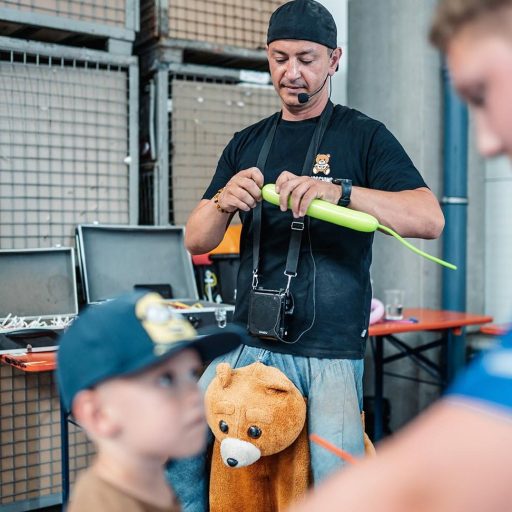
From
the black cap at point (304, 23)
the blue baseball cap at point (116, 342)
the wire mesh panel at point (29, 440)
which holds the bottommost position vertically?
the wire mesh panel at point (29, 440)

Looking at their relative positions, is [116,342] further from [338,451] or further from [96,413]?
[338,451]

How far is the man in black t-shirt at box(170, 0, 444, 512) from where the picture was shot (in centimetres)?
199

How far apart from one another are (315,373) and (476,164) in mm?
3198

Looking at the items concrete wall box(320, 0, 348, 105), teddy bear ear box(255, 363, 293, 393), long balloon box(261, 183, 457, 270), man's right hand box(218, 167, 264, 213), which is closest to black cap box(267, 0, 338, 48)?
man's right hand box(218, 167, 264, 213)

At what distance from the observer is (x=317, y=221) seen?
2061mm

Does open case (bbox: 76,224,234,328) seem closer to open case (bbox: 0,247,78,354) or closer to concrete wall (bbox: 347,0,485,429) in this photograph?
open case (bbox: 0,247,78,354)

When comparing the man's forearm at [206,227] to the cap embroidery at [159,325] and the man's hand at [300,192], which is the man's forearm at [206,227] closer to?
the man's hand at [300,192]

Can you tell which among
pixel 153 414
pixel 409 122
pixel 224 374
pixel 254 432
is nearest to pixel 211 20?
pixel 409 122

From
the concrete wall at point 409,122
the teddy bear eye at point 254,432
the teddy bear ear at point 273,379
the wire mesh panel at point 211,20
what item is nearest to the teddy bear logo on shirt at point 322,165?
the teddy bear ear at point 273,379

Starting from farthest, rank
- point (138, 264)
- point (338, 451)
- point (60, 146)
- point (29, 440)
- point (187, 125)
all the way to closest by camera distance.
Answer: point (187, 125), point (138, 264), point (60, 146), point (29, 440), point (338, 451)

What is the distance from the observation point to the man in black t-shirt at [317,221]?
1.99m

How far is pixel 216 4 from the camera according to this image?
3885mm

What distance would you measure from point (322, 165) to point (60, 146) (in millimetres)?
1858

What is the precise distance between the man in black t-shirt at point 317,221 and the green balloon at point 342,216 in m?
0.03
